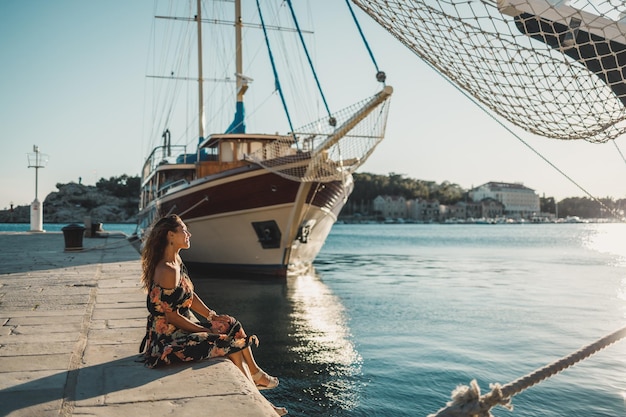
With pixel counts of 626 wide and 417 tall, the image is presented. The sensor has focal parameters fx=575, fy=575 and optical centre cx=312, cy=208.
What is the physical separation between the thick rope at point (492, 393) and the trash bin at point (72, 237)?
12.3m

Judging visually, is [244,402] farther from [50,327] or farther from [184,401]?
[50,327]

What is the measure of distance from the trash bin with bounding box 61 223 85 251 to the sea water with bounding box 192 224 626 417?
10.8 ft

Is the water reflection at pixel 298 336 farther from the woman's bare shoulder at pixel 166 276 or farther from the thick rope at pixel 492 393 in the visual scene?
the thick rope at pixel 492 393

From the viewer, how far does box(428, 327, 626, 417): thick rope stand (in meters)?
2.42

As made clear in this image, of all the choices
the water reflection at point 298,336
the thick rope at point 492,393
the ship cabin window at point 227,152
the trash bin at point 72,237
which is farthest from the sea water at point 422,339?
the ship cabin window at point 227,152

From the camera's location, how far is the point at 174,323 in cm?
382

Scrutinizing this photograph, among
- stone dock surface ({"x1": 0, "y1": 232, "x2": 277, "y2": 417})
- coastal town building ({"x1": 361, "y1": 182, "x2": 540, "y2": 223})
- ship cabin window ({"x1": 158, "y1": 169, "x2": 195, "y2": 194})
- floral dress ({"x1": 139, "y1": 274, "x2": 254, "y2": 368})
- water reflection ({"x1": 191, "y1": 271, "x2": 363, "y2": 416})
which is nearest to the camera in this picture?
stone dock surface ({"x1": 0, "y1": 232, "x2": 277, "y2": 417})

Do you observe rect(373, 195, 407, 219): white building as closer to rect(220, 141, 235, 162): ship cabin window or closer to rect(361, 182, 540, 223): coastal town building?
rect(361, 182, 540, 223): coastal town building

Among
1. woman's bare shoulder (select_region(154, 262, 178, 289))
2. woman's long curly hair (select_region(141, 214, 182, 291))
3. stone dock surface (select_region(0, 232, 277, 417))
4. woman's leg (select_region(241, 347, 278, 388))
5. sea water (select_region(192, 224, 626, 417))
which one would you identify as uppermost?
woman's long curly hair (select_region(141, 214, 182, 291))

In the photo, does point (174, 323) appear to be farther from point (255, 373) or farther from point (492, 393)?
point (492, 393)

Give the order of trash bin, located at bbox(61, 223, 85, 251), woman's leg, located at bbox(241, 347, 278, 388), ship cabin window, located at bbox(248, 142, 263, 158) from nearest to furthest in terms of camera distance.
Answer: woman's leg, located at bbox(241, 347, 278, 388) → trash bin, located at bbox(61, 223, 85, 251) → ship cabin window, located at bbox(248, 142, 263, 158)

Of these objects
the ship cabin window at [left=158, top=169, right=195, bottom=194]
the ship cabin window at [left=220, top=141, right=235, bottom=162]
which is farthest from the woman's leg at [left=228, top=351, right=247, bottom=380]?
the ship cabin window at [left=158, top=169, right=195, bottom=194]

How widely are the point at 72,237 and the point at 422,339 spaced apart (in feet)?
27.1

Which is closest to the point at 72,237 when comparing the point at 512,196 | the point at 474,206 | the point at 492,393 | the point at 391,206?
the point at 492,393
